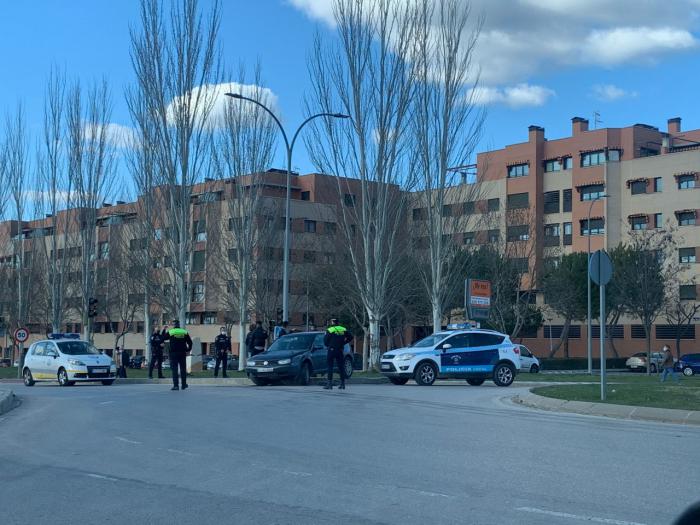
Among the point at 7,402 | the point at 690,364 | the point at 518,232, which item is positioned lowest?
→ the point at 690,364

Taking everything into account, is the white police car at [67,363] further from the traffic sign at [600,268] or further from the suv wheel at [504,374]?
the traffic sign at [600,268]

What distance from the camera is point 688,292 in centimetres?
6378

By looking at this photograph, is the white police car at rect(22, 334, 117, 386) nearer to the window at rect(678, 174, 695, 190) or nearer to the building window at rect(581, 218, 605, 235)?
the window at rect(678, 174, 695, 190)

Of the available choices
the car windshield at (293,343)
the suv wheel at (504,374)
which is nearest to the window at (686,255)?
the suv wheel at (504,374)

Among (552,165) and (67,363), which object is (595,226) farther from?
(67,363)

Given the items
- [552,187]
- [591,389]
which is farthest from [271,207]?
[591,389]

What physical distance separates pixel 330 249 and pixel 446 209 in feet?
74.8

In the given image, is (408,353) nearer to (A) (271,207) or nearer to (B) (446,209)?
(B) (446,209)

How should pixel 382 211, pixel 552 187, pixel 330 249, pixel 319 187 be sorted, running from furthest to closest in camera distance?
pixel 319 187 → pixel 552 187 → pixel 330 249 → pixel 382 211

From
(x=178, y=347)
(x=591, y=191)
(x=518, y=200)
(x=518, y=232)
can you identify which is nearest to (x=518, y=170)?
(x=518, y=200)

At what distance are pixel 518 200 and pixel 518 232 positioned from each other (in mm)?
11458

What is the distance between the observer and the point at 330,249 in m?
61.2

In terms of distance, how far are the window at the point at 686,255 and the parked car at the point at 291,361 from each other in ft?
147

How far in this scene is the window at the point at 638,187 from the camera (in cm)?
6625
